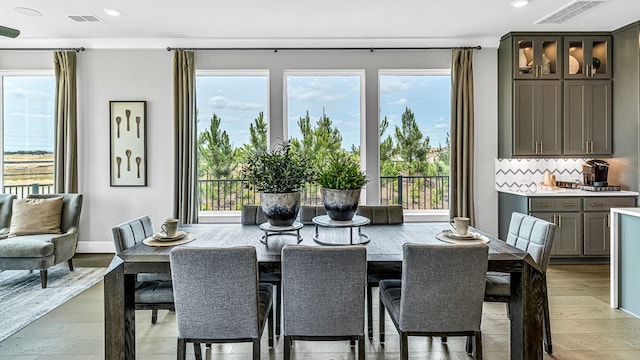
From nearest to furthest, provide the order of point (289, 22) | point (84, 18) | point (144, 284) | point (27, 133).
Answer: point (144, 284) < point (84, 18) < point (289, 22) < point (27, 133)

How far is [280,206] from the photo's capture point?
2467 millimetres

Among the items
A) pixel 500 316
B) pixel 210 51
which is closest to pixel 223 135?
pixel 210 51

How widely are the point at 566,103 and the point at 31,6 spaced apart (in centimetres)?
617

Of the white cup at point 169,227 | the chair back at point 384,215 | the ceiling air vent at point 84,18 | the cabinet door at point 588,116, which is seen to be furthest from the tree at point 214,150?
the cabinet door at point 588,116

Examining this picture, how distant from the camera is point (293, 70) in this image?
5090 mm

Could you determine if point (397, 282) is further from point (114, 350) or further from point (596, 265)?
point (596, 265)

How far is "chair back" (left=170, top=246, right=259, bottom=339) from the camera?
6.23ft

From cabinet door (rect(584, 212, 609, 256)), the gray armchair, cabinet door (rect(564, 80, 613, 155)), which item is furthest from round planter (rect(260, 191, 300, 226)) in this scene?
cabinet door (rect(564, 80, 613, 155))

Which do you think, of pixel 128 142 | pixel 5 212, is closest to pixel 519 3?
pixel 128 142

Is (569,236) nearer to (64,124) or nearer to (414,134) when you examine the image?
(414,134)

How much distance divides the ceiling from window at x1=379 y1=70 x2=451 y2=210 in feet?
1.78

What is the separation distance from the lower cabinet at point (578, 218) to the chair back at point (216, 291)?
12.4ft

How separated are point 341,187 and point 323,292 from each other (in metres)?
0.75

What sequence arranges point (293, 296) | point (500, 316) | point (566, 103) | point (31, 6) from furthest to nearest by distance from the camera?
point (566, 103), point (31, 6), point (500, 316), point (293, 296)
